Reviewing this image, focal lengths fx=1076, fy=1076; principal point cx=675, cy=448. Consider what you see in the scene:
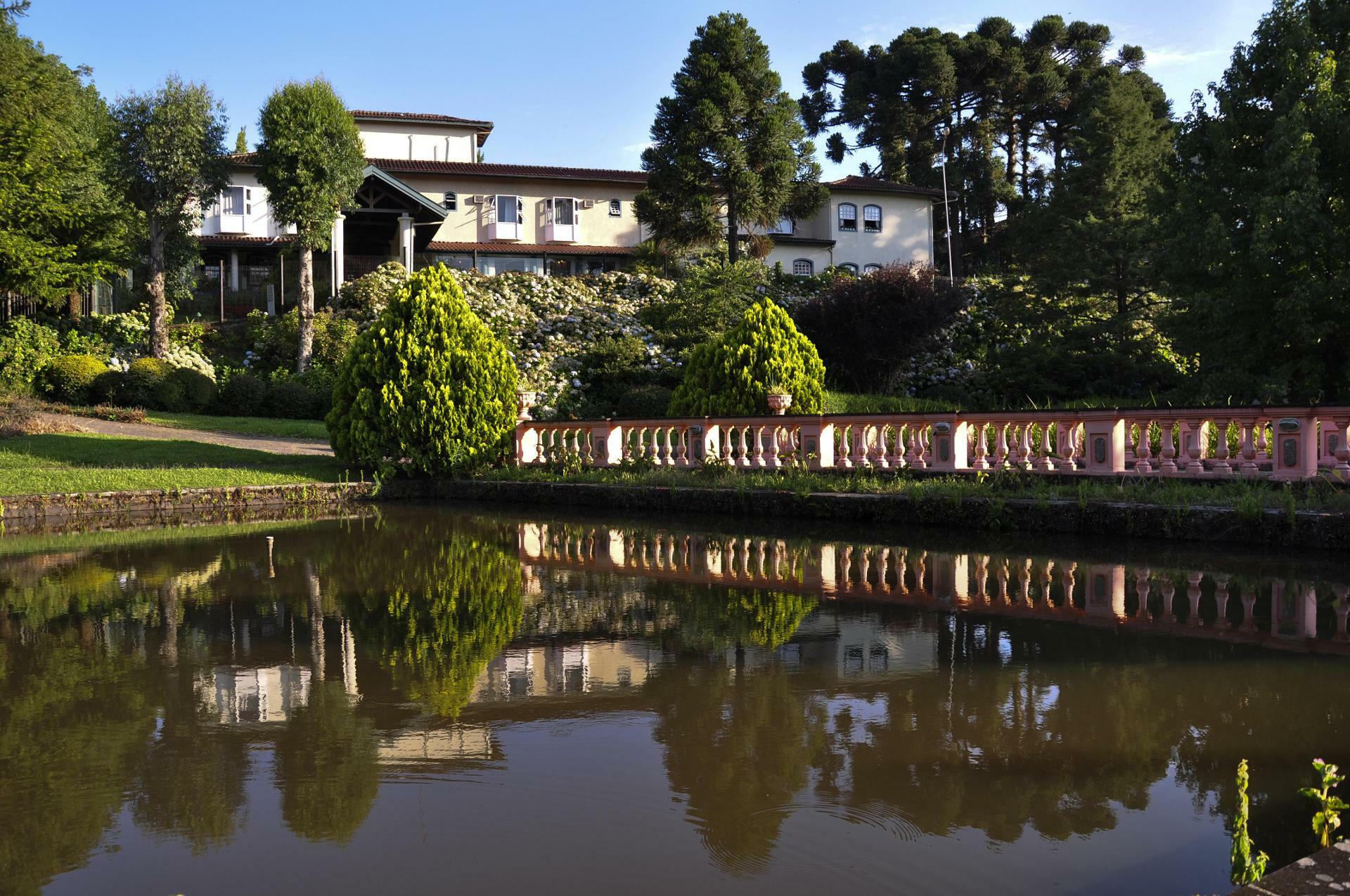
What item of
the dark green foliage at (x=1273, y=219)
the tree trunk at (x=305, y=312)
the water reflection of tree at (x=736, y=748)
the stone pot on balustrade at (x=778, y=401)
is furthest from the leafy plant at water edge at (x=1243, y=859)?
the tree trunk at (x=305, y=312)

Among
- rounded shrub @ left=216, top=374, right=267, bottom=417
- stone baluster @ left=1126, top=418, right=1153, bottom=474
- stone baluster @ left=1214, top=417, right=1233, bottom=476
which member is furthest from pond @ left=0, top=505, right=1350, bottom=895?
rounded shrub @ left=216, top=374, right=267, bottom=417

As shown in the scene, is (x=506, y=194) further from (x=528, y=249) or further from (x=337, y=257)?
(x=337, y=257)

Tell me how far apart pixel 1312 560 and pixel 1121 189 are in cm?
2728

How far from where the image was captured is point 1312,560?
350 inches

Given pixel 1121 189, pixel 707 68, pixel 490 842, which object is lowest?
pixel 490 842

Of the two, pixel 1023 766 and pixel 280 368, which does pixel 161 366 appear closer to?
pixel 280 368

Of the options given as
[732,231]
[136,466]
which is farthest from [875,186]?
[136,466]

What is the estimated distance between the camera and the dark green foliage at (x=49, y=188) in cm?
2791

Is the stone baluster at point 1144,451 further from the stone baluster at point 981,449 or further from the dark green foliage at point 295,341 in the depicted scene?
the dark green foliage at point 295,341

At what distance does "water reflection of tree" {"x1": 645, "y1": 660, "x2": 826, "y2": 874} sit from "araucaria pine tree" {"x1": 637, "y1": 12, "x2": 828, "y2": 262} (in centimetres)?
3243

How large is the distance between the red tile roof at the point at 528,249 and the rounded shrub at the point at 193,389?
633 inches

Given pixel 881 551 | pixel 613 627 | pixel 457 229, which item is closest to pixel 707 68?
pixel 457 229

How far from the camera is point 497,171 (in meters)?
44.9

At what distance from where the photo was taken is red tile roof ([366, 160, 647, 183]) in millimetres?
44125
